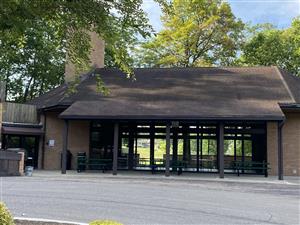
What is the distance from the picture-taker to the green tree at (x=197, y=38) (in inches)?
1449

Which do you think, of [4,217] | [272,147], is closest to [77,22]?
[4,217]

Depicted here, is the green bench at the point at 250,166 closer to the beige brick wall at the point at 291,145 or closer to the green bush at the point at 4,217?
the beige brick wall at the point at 291,145

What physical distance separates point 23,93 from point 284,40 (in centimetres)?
2383

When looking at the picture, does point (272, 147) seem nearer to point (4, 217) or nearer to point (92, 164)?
point (92, 164)

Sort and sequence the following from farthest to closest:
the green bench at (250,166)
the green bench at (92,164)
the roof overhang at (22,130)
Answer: the roof overhang at (22,130) → the green bench at (92,164) → the green bench at (250,166)

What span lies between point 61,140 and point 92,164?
11.8 ft

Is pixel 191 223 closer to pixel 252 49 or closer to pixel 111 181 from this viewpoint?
pixel 111 181

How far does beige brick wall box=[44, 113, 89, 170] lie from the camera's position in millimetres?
24312

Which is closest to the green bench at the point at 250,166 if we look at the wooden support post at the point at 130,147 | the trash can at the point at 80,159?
the wooden support post at the point at 130,147

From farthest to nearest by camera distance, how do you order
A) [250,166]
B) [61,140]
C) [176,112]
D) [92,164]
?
[61,140] → [250,166] → [92,164] → [176,112]

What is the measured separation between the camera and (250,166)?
72.4ft

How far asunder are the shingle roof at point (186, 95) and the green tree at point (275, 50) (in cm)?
845

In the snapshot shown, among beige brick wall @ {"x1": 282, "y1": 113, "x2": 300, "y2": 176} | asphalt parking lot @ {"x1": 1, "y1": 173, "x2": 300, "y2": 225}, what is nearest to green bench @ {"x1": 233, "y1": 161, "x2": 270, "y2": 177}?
beige brick wall @ {"x1": 282, "y1": 113, "x2": 300, "y2": 176}

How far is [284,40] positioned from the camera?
35531 mm
